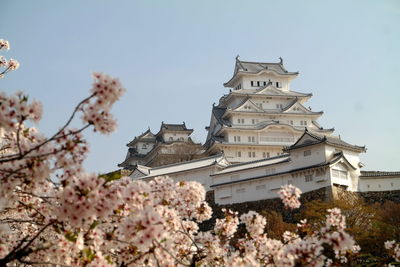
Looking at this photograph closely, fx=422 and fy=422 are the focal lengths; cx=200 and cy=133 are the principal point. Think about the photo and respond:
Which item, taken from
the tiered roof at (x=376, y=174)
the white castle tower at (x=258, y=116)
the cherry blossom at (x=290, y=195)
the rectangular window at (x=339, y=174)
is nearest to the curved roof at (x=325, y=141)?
the tiered roof at (x=376, y=174)

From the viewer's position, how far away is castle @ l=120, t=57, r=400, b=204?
27562 mm

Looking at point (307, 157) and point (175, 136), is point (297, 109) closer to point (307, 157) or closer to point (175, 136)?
point (175, 136)

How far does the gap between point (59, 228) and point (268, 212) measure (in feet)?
77.0

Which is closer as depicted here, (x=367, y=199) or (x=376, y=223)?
(x=376, y=223)

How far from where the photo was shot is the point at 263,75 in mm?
46344

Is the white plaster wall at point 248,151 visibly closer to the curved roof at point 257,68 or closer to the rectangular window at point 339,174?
the curved roof at point 257,68

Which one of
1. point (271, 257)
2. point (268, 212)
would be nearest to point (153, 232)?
point (271, 257)

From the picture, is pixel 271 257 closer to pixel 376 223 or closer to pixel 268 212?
pixel 376 223

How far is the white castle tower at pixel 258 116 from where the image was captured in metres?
40.5

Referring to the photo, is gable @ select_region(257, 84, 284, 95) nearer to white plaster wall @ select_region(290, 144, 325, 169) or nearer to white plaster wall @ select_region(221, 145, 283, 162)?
white plaster wall @ select_region(221, 145, 283, 162)

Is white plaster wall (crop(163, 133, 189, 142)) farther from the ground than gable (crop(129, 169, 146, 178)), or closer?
farther from the ground

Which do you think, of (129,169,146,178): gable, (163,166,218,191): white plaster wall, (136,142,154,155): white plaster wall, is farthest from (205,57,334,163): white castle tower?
(136,142,154,155): white plaster wall

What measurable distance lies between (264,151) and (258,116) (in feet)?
13.2

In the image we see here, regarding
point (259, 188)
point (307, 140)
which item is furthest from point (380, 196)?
point (259, 188)
